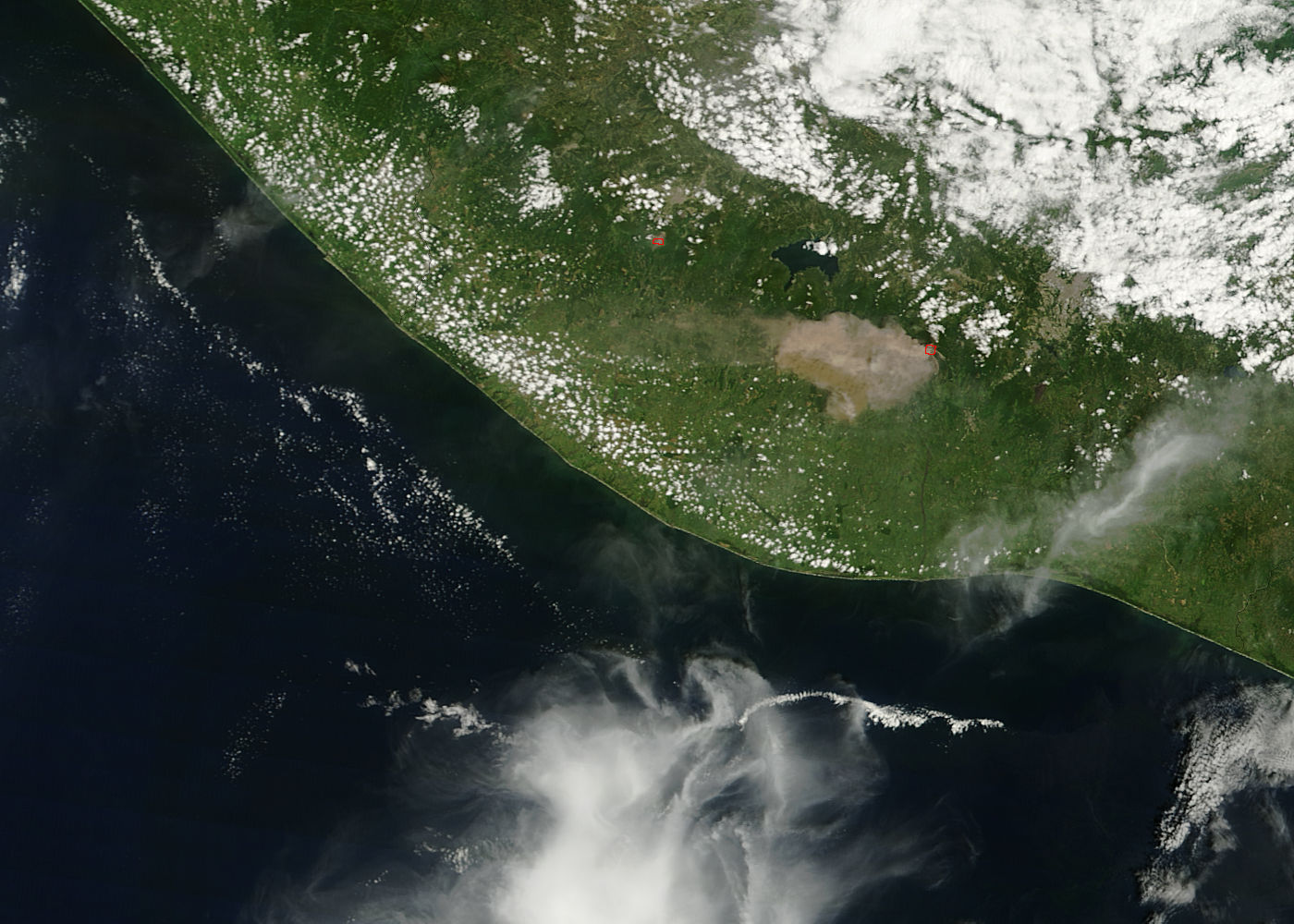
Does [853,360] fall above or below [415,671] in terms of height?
above

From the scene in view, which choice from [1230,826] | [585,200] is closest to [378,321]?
[585,200]

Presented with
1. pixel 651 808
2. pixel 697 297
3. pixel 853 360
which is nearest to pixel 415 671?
pixel 651 808

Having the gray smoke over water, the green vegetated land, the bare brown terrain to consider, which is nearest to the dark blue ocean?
the gray smoke over water

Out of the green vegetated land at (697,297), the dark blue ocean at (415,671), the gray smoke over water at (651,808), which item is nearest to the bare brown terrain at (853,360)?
the green vegetated land at (697,297)

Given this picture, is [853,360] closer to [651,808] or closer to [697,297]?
→ [697,297]

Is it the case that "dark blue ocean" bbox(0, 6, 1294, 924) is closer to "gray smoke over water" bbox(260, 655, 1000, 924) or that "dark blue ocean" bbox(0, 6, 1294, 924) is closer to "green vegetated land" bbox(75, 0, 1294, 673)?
"gray smoke over water" bbox(260, 655, 1000, 924)

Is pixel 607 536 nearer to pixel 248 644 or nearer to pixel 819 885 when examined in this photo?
pixel 248 644
